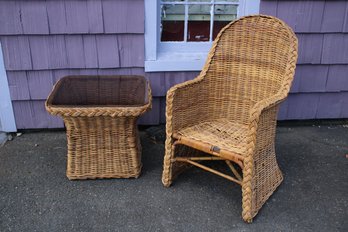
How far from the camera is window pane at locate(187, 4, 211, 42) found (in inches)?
103

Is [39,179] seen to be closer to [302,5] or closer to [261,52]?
[261,52]

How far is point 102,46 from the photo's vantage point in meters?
2.47

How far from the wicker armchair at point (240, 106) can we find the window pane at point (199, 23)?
478mm

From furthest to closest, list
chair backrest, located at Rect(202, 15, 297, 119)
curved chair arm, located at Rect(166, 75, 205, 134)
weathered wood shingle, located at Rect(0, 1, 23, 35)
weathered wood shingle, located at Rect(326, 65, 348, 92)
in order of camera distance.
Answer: weathered wood shingle, located at Rect(326, 65, 348, 92) < weathered wood shingle, located at Rect(0, 1, 23, 35) < chair backrest, located at Rect(202, 15, 297, 119) < curved chair arm, located at Rect(166, 75, 205, 134)

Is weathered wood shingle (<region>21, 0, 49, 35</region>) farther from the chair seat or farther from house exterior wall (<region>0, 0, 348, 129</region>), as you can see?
the chair seat

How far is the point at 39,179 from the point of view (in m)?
2.16

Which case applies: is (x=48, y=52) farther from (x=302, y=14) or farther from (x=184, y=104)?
(x=302, y=14)

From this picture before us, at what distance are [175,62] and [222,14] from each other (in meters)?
0.52

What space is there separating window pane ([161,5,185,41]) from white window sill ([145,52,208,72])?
0.13 m

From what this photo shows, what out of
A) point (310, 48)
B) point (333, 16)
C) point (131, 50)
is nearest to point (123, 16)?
point (131, 50)

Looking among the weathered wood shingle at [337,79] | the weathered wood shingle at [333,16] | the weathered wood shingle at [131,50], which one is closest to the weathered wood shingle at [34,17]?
the weathered wood shingle at [131,50]

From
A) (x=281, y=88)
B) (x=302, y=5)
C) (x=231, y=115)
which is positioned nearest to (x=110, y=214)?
(x=231, y=115)

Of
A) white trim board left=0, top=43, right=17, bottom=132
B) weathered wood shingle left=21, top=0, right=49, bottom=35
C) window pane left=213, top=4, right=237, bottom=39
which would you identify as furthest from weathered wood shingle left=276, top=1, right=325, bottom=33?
white trim board left=0, top=43, right=17, bottom=132

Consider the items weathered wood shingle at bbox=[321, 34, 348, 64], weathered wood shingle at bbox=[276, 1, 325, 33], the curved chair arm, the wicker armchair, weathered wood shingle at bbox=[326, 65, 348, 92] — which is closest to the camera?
the wicker armchair
